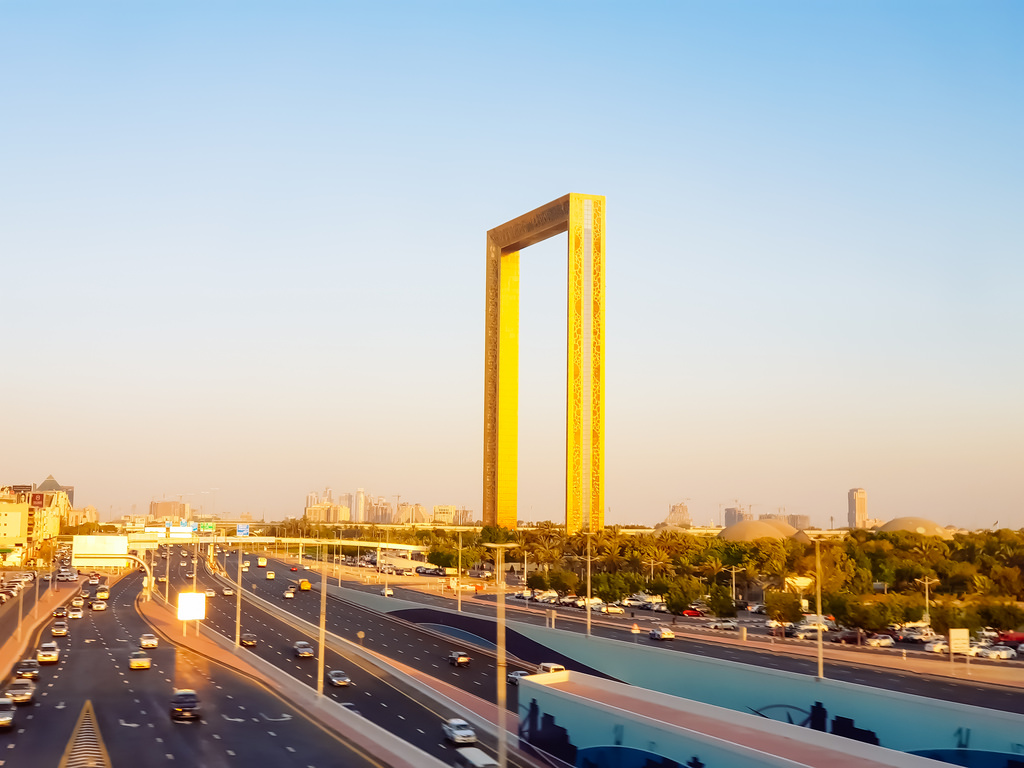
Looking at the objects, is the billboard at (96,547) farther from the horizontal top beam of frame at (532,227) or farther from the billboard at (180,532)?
the horizontal top beam of frame at (532,227)

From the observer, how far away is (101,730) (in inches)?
1859

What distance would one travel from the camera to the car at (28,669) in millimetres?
63906

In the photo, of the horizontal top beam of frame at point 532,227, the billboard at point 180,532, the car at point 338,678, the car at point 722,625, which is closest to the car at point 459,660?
the car at point 338,678

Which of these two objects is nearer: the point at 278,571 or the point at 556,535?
the point at 556,535

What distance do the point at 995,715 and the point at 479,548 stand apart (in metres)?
125

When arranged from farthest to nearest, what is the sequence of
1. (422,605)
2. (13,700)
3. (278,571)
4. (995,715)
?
(278,571)
(422,605)
(13,700)
(995,715)

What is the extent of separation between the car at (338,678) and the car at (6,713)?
63.4 ft

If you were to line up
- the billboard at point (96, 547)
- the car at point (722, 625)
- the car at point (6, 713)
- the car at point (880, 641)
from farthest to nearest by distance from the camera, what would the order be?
the car at point (722, 625)
the car at point (880, 641)
the billboard at point (96, 547)
the car at point (6, 713)

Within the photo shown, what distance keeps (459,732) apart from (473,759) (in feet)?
18.3

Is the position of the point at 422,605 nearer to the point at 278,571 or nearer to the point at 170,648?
the point at 170,648

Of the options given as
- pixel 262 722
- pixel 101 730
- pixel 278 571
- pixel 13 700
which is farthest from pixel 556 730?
pixel 278 571

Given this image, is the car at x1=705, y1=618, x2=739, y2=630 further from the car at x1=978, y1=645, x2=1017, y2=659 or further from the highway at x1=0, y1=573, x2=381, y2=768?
the highway at x1=0, y1=573, x2=381, y2=768

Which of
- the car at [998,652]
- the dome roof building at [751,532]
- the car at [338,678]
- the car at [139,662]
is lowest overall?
the car at [338,678]

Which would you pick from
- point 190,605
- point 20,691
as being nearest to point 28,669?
point 20,691
